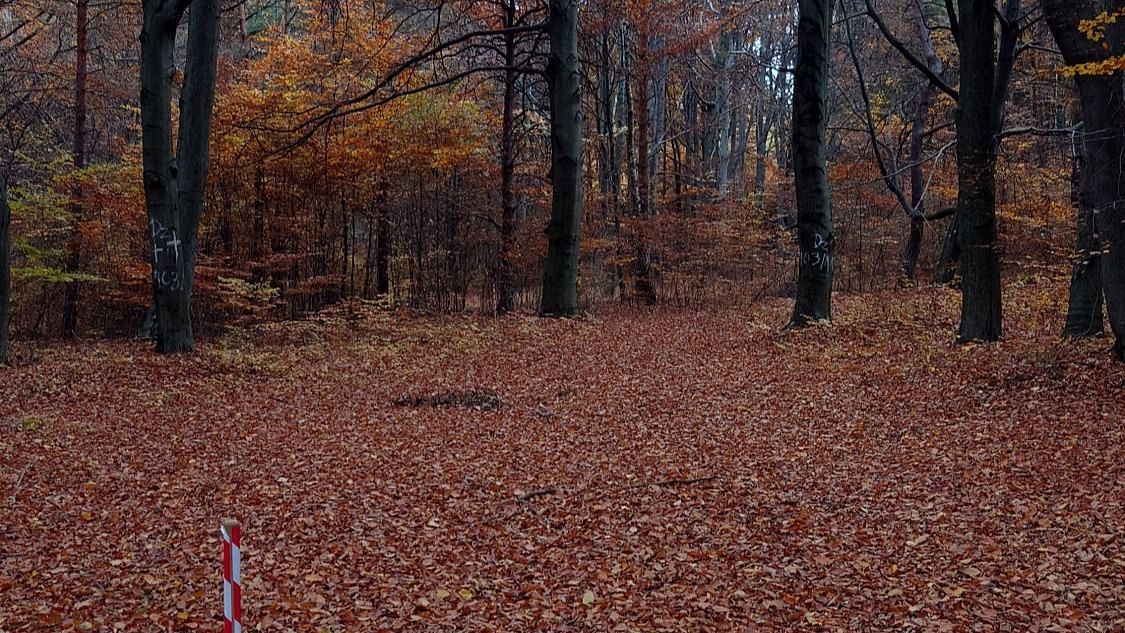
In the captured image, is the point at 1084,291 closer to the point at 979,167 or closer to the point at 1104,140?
the point at 979,167

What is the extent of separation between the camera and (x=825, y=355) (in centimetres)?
1058

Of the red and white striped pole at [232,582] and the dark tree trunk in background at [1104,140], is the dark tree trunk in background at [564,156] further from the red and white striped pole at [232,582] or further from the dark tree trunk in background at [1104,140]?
the red and white striped pole at [232,582]

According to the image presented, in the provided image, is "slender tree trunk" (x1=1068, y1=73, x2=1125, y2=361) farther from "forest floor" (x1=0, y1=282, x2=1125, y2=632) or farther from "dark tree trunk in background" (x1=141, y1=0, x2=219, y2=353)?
"dark tree trunk in background" (x1=141, y1=0, x2=219, y2=353)

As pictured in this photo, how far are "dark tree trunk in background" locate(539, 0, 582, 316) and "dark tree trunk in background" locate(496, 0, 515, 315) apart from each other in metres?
1.52

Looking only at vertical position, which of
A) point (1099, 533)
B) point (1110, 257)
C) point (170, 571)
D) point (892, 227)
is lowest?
A: point (170, 571)

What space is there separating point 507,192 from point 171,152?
7.45m

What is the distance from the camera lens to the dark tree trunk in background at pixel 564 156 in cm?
1511

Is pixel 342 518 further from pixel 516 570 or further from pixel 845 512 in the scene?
pixel 845 512

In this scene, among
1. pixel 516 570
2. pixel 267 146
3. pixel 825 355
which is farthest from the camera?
pixel 267 146

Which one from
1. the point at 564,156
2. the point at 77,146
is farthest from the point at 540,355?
the point at 77,146

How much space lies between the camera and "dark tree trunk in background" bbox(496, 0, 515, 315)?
16.7 m

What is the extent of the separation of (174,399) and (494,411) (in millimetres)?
3704

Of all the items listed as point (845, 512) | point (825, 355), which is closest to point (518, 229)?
point (825, 355)

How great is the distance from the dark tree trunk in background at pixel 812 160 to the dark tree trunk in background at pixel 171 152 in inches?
351
